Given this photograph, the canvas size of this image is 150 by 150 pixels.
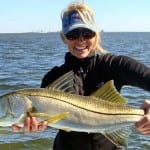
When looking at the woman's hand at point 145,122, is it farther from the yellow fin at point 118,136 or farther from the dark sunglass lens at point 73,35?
the dark sunglass lens at point 73,35

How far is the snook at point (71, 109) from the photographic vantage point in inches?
155

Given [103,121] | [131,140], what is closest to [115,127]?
[103,121]

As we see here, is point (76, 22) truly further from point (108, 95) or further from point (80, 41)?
point (108, 95)

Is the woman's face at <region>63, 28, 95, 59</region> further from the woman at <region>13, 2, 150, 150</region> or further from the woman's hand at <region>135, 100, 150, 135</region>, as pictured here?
the woman's hand at <region>135, 100, 150, 135</region>

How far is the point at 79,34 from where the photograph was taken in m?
4.64

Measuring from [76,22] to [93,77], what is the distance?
1.99 ft

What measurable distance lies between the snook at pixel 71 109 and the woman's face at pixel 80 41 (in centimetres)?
43

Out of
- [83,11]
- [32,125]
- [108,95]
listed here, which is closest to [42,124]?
[32,125]

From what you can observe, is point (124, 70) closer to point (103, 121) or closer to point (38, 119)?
point (103, 121)

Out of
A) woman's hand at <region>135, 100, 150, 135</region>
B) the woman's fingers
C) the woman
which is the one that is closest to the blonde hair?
the woman

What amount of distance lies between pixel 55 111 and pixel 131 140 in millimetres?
6833

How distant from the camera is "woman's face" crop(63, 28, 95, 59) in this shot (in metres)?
4.63

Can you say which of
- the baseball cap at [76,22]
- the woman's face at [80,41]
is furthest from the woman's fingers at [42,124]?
the baseball cap at [76,22]

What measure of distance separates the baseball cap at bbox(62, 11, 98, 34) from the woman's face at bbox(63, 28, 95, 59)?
0.04 m
